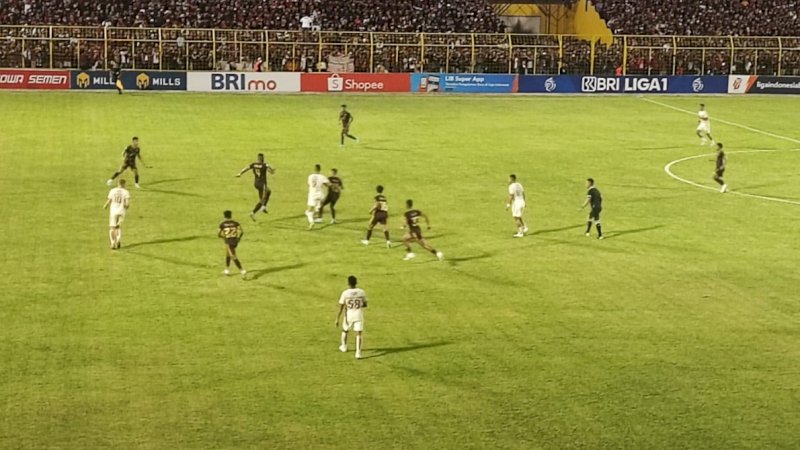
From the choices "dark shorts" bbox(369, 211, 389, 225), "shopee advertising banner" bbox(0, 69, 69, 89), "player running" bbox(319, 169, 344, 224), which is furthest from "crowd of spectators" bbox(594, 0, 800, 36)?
"dark shorts" bbox(369, 211, 389, 225)

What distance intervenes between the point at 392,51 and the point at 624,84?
1576 centimetres

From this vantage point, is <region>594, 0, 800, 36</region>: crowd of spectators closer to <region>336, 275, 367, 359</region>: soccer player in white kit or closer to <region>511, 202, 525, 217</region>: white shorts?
<region>511, 202, 525, 217</region>: white shorts

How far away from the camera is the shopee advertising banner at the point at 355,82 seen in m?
73.4

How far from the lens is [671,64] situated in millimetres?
79000

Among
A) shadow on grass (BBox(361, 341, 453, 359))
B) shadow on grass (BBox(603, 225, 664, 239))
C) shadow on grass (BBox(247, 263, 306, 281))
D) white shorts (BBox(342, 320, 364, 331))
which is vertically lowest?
shadow on grass (BBox(361, 341, 453, 359))

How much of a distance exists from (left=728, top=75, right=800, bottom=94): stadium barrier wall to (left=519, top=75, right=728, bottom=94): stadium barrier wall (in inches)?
43.1

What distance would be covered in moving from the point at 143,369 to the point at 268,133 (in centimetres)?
3420

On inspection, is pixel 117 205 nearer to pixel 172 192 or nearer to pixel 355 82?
pixel 172 192

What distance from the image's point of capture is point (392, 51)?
75.6 m

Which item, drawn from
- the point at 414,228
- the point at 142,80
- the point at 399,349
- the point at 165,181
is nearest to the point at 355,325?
the point at 399,349

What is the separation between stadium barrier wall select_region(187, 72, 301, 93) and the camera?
236 ft

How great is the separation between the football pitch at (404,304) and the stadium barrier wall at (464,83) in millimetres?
22131

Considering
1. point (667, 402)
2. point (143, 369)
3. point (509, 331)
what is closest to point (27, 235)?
point (143, 369)

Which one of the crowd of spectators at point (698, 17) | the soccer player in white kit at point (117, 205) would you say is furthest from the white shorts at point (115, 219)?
the crowd of spectators at point (698, 17)
